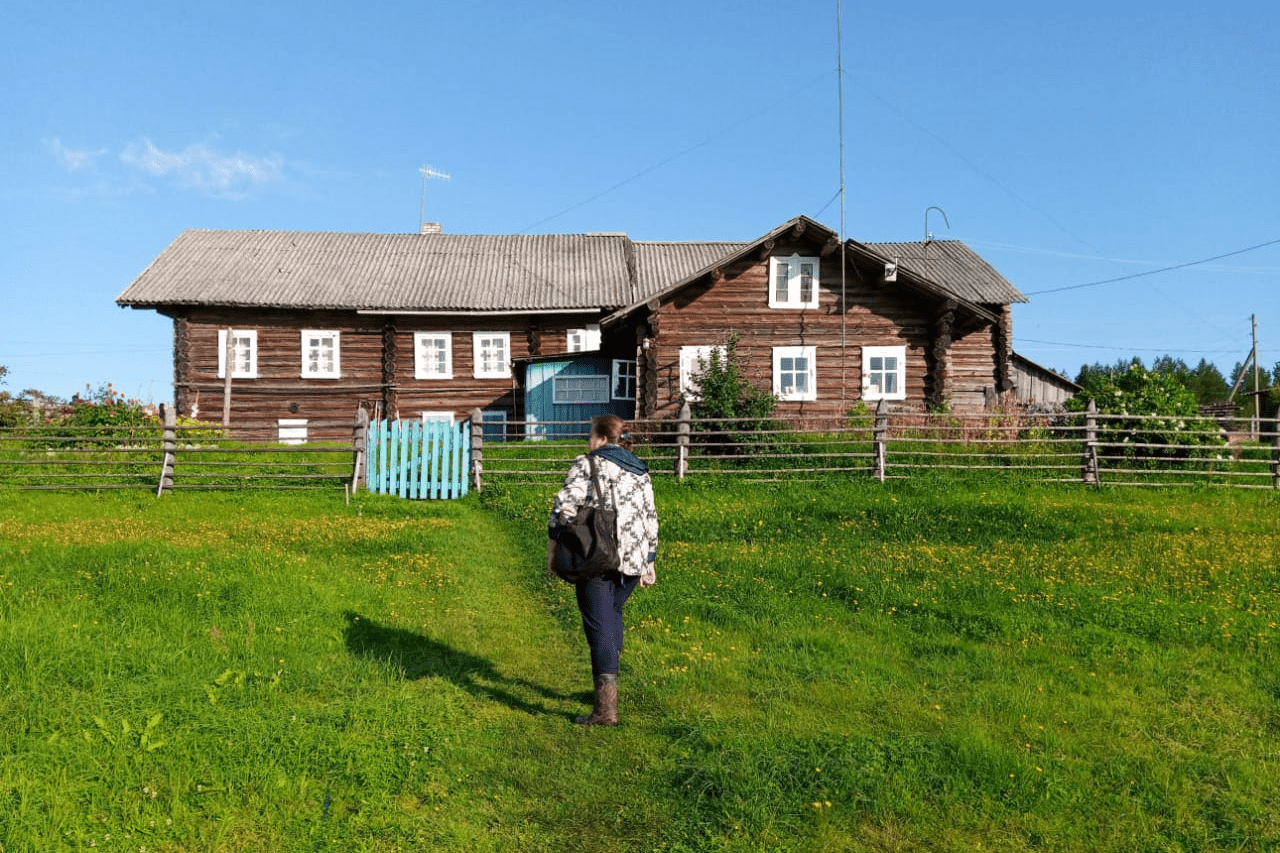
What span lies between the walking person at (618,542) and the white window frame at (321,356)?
24819 mm

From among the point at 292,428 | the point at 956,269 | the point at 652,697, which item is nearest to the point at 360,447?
the point at 652,697

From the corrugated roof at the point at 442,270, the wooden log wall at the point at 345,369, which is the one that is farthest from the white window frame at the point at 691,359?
the wooden log wall at the point at 345,369

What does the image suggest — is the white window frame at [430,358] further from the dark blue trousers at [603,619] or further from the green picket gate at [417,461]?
the dark blue trousers at [603,619]

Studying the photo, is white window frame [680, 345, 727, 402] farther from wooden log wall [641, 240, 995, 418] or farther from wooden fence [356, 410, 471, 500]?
wooden fence [356, 410, 471, 500]

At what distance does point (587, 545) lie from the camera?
20.5 feet

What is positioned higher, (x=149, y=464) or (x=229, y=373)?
(x=229, y=373)

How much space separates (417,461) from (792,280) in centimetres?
1147

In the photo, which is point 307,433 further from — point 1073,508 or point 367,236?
point 1073,508

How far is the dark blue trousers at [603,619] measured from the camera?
21.0ft

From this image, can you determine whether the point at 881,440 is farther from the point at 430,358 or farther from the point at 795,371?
the point at 430,358

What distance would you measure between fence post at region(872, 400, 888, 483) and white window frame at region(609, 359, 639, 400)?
10501 millimetres

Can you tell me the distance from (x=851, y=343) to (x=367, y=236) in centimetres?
1954

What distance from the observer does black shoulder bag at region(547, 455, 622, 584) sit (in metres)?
6.27

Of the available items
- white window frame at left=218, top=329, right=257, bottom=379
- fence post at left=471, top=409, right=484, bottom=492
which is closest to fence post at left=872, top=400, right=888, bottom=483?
fence post at left=471, top=409, right=484, bottom=492
